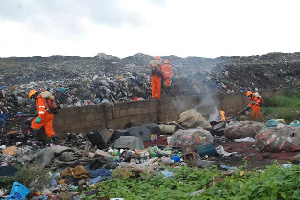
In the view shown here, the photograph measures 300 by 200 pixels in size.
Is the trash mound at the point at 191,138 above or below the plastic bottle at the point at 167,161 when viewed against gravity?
above

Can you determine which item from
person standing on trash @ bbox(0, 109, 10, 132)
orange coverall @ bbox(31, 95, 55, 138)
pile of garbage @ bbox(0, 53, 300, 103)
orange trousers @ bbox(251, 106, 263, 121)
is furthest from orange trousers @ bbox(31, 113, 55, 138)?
orange trousers @ bbox(251, 106, 263, 121)

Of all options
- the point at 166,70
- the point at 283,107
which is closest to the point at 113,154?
the point at 166,70

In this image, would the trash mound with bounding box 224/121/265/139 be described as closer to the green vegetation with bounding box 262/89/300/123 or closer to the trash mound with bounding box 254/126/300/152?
the trash mound with bounding box 254/126/300/152

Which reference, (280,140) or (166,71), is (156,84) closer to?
(166,71)

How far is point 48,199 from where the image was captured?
4.06m

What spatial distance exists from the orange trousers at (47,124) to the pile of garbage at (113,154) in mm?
288

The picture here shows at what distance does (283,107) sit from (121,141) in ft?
30.3

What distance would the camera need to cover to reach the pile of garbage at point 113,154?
4.37m

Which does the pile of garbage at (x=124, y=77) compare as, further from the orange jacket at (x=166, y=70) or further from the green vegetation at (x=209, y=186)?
the green vegetation at (x=209, y=186)

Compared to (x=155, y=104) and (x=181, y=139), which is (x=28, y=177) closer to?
(x=181, y=139)

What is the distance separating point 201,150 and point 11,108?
4789 mm

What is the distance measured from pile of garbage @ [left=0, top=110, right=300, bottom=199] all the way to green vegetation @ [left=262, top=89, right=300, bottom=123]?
3.23 m

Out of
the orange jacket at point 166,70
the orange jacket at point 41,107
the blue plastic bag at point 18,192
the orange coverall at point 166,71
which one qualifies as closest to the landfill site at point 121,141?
the blue plastic bag at point 18,192

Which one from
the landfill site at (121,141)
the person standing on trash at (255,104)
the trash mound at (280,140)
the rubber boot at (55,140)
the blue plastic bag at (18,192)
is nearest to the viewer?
A: the blue plastic bag at (18,192)
